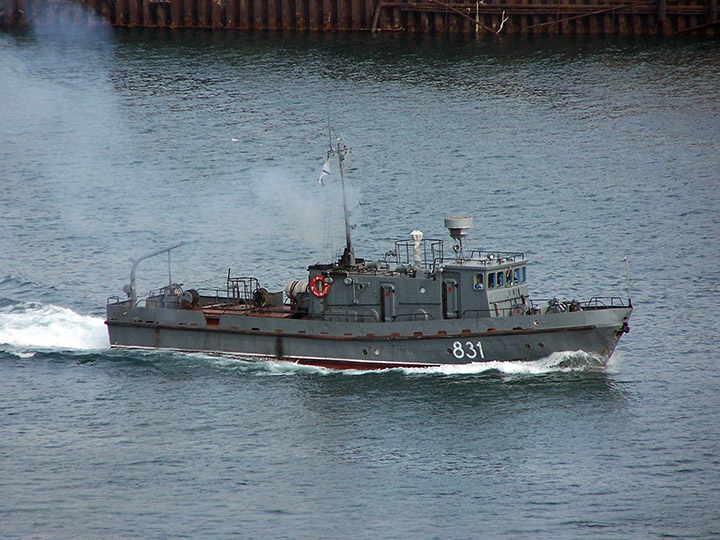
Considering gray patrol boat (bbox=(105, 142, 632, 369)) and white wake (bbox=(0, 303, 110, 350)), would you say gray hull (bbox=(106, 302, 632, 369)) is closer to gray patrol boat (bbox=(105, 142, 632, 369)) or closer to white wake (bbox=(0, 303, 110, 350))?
gray patrol boat (bbox=(105, 142, 632, 369))

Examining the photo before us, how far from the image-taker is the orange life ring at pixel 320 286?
46.2 metres

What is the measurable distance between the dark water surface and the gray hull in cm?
69

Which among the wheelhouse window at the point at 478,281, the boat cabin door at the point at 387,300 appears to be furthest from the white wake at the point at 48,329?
the wheelhouse window at the point at 478,281

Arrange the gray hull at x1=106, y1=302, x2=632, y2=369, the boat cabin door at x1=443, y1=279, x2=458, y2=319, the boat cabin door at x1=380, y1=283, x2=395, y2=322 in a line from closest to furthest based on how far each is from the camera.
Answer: the gray hull at x1=106, y1=302, x2=632, y2=369
the boat cabin door at x1=443, y1=279, x2=458, y2=319
the boat cabin door at x1=380, y1=283, x2=395, y2=322

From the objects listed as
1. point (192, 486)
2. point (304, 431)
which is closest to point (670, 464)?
point (304, 431)

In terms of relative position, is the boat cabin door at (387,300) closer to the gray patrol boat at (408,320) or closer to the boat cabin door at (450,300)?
the gray patrol boat at (408,320)

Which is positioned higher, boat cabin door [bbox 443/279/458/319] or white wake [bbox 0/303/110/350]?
boat cabin door [bbox 443/279/458/319]

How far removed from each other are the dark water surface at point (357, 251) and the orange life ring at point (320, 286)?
10.7ft

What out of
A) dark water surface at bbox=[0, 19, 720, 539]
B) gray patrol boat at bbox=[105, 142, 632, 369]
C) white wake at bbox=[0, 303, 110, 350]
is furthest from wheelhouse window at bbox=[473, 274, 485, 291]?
white wake at bbox=[0, 303, 110, 350]

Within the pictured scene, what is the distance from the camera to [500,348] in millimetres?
44594

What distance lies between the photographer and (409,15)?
102 m

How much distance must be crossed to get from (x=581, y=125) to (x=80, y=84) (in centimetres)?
3530

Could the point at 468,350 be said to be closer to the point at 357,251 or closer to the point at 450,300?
the point at 450,300

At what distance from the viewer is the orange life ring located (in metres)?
46.2
